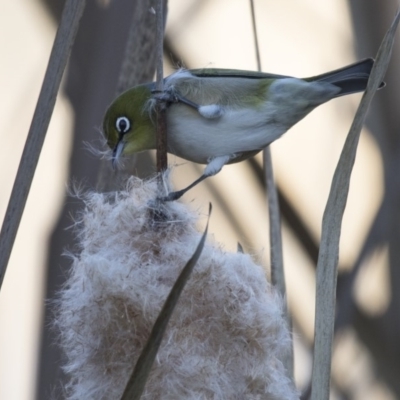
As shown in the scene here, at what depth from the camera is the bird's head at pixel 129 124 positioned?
3.36ft

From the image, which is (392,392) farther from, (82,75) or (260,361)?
(260,361)

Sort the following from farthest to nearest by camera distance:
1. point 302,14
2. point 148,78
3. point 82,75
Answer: point 302,14, point 82,75, point 148,78

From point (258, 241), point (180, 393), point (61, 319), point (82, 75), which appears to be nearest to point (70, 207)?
point (82, 75)

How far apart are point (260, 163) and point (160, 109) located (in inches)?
37.2

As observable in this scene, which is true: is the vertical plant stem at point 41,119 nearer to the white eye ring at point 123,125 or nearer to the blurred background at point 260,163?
the white eye ring at point 123,125

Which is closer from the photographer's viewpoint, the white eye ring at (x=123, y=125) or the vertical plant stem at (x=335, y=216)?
the vertical plant stem at (x=335, y=216)

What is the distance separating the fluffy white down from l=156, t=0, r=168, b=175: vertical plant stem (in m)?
0.07

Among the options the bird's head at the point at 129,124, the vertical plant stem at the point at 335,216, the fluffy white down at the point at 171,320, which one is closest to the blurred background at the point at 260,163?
the bird's head at the point at 129,124

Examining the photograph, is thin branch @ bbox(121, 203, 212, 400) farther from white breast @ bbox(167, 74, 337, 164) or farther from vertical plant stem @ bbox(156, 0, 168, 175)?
white breast @ bbox(167, 74, 337, 164)

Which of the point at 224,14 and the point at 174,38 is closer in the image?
the point at 174,38

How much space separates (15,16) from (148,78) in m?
1.01

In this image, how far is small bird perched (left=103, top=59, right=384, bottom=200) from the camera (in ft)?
3.26

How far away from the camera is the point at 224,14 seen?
6.75ft

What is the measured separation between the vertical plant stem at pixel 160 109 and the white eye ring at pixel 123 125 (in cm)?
5
